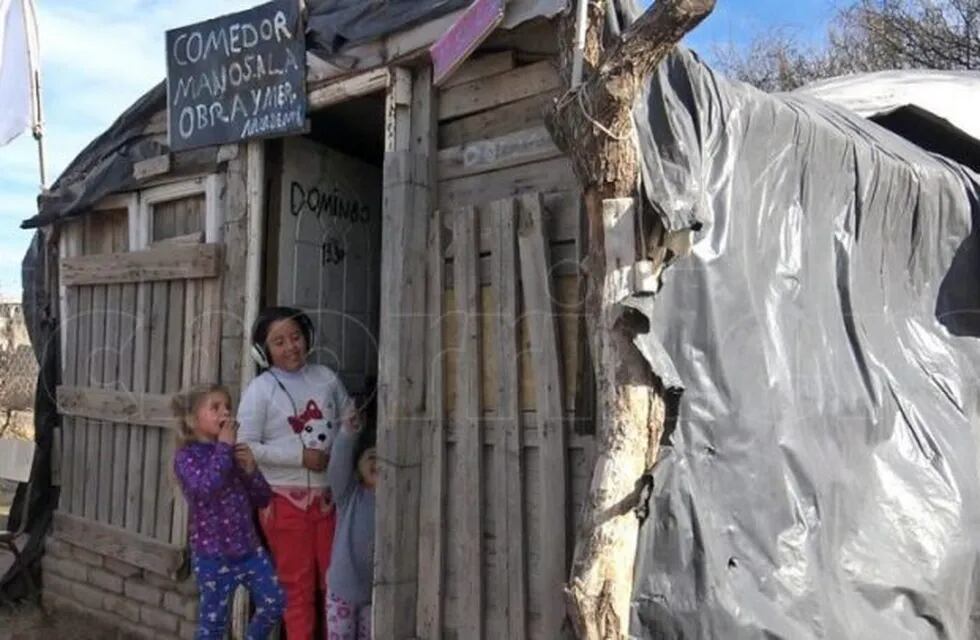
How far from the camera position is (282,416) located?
14.1ft

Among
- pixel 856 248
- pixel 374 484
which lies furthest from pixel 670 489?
pixel 374 484

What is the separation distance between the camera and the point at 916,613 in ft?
10.9

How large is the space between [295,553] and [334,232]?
1.98m

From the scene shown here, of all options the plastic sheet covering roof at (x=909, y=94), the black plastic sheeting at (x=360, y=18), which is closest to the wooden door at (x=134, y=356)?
the black plastic sheeting at (x=360, y=18)

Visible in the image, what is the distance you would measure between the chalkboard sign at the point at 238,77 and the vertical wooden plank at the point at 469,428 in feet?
4.27

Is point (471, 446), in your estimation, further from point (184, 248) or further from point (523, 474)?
point (184, 248)

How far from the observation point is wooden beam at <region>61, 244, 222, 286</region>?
5012 millimetres

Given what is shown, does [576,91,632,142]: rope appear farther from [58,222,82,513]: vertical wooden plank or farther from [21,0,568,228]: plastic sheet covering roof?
[58,222,82,513]: vertical wooden plank

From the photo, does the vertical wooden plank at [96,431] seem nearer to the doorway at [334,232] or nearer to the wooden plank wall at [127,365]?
the wooden plank wall at [127,365]

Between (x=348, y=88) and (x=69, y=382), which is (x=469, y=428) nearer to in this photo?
(x=348, y=88)

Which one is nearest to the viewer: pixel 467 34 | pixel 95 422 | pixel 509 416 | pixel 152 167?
pixel 467 34

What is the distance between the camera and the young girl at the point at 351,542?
4238mm

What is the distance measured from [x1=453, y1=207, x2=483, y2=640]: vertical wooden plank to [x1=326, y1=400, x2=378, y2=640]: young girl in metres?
0.63

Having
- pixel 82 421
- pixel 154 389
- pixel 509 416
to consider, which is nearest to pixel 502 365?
pixel 509 416
